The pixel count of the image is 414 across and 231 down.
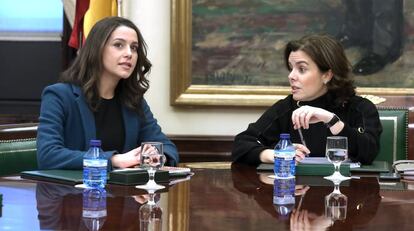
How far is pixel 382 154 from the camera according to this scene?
3.37 m

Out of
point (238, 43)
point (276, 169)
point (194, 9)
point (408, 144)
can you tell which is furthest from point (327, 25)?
point (276, 169)

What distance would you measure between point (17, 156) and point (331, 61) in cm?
149

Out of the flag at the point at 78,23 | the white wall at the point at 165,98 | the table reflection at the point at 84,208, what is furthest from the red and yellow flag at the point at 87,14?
the table reflection at the point at 84,208

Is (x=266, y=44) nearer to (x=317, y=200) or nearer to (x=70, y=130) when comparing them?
(x=70, y=130)

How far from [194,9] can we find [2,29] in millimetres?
1509

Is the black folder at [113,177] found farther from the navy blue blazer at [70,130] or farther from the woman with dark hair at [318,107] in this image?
the woman with dark hair at [318,107]

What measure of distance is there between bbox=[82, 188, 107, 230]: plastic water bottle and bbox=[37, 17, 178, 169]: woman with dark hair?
2.26 feet

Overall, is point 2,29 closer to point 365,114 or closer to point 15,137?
point 15,137

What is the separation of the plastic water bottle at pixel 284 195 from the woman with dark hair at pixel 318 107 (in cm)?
59

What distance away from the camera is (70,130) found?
2.97m

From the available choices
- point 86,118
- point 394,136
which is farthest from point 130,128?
point 394,136

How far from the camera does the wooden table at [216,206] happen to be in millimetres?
1691

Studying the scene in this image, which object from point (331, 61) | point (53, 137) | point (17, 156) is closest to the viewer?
point (53, 137)

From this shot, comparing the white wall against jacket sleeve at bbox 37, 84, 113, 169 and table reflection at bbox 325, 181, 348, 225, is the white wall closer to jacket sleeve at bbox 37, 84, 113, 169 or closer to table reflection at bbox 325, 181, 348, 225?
jacket sleeve at bbox 37, 84, 113, 169
